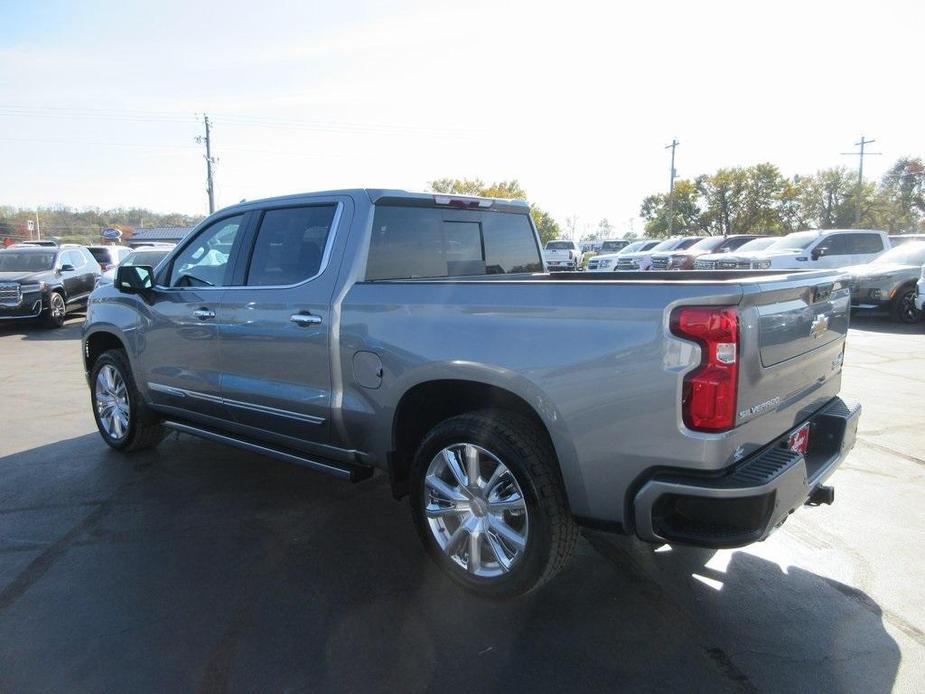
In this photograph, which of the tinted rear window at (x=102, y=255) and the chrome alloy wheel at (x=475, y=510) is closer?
the chrome alloy wheel at (x=475, y=510)

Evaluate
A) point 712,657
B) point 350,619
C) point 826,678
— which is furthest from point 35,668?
point 826,678

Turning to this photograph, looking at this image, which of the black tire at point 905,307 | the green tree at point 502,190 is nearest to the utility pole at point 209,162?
the green tree at point 502,190

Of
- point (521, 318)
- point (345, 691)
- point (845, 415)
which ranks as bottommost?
point (345, 691)

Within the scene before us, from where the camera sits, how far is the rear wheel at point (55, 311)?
13.6 metres

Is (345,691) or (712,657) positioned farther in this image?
(712,657)

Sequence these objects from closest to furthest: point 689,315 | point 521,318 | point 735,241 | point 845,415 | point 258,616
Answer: point 689,315 → point 521,318 → point 258,616 → point 845,415 → point 735,241

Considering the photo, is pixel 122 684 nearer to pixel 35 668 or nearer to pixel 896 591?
pixel 35 668

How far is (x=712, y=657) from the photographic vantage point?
2635 millimetres

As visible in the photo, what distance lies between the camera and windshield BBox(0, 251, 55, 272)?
13.9 m

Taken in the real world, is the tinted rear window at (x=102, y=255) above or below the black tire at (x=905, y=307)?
above

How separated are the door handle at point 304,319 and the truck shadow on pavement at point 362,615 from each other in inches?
48.1

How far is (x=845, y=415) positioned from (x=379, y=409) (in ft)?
7.46

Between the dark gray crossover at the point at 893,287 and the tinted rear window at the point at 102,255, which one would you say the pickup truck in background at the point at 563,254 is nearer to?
the dark gray crossover at the point at 893,287

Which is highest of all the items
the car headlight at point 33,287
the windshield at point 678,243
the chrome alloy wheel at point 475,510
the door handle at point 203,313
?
the windshield at point 678,243
